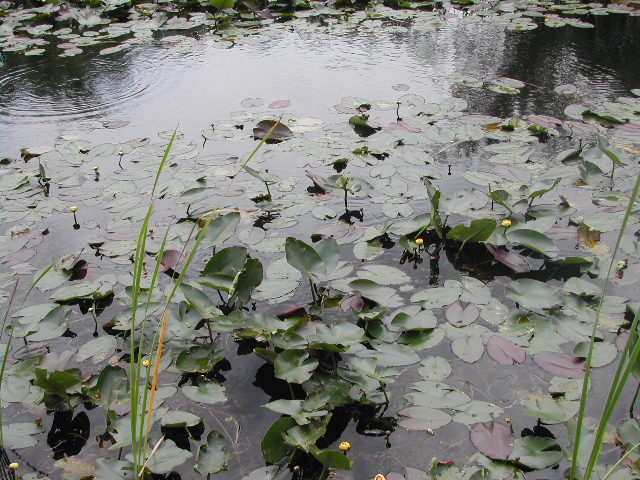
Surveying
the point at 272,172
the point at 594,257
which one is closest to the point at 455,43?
the point at 272,172

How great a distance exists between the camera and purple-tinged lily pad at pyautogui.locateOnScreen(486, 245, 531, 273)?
1762 millimetres

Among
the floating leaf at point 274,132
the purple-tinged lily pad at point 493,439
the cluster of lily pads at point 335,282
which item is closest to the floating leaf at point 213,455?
the cluster of lily pads at point 335,282

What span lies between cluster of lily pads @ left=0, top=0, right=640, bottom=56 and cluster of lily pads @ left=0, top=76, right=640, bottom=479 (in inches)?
67.7

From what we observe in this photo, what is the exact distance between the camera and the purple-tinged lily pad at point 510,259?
176cm

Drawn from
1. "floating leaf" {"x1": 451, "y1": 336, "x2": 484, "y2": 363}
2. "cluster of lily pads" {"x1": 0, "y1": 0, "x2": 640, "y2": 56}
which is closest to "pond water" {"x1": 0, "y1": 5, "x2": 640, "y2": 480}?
"floating leaf" {"x1": 451, "y1": 336, "x2": 484, "y2": 363}

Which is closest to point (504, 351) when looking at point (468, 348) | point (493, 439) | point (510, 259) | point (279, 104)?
point (468, 348)

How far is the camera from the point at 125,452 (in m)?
1.30

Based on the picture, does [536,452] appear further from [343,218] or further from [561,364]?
[343,218]

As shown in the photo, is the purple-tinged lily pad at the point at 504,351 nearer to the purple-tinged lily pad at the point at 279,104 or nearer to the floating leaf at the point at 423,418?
the floating leaf at the point at 423,418

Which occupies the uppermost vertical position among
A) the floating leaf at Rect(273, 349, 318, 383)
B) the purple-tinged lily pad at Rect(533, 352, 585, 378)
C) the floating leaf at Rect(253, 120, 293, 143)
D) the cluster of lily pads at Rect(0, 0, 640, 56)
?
the cluster of lily pads at Rect(0, 0, 640, 56)

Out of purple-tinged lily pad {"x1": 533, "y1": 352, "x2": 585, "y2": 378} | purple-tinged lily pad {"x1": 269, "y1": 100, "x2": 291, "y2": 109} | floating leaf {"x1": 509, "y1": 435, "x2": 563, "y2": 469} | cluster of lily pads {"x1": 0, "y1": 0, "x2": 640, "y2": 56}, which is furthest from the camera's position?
cluster of lily pads {"x1": 0, "y1": 0, "x2": 640, "y2": 56}

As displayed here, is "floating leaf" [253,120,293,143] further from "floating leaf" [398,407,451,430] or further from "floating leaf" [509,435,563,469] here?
"floating leaf" [509,435,563,469]

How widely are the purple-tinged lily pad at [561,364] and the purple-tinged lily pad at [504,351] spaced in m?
0.04

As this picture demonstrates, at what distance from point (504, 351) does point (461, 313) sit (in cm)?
16
